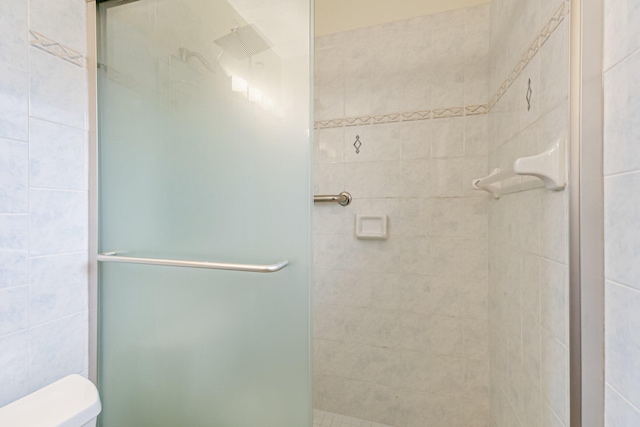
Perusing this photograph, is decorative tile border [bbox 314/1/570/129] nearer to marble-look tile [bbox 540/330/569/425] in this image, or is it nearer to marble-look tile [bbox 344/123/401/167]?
marble-look tile [bbox 344/123/401/167]

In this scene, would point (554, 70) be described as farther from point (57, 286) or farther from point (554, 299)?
point (57, 286)

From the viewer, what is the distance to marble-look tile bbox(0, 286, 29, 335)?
727 millimetres

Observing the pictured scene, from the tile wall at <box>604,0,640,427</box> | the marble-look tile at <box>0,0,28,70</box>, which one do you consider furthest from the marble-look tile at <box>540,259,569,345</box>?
the marble-look tile at <box>0,0,28,70</box>

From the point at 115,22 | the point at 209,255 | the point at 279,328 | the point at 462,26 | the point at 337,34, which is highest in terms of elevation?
the point at 337,34

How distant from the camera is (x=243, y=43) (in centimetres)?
79

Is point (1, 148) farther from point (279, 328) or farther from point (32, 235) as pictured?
point (279, 328)

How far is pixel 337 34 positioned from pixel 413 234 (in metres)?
1.26

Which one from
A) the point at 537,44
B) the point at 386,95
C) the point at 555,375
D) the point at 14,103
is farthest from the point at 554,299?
the point at 14,103

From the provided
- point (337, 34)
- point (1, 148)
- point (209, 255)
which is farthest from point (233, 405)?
point (337, 34)

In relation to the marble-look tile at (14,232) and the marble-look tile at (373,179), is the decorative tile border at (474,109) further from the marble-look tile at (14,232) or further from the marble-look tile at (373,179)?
the marble-look tile at (14,232)

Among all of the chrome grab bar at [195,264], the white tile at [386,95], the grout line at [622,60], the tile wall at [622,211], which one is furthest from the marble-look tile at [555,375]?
the white tile at [386,95]

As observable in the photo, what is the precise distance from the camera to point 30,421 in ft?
2.14

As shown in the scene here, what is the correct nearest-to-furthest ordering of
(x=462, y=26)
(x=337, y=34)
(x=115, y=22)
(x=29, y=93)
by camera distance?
1. (x=29, y=93)
2. (x=115, y=22)
3. (x=462, y=26)
4. (x=337, y=34)

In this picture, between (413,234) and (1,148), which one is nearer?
(1,148)
